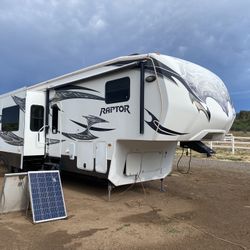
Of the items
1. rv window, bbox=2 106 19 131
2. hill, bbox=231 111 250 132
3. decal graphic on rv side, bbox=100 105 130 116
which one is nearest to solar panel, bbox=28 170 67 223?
decal graphic on rv side, bbox=100 105 130 116

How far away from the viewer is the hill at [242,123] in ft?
166

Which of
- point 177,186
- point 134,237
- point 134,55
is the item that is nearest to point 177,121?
point 134,55

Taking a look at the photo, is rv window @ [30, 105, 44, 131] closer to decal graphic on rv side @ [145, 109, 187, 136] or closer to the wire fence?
decal graphic on rv side @ [145, 109, 187, 136]

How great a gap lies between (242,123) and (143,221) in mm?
51290

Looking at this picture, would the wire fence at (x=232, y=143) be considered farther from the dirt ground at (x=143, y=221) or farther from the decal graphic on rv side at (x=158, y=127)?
the decal graphic on rv side at (x=158, y=127)

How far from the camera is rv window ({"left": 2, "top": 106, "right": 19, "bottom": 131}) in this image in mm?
9968

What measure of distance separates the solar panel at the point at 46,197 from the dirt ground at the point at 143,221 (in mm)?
192

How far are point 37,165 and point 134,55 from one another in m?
4.83

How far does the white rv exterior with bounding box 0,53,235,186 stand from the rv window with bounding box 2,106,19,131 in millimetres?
61

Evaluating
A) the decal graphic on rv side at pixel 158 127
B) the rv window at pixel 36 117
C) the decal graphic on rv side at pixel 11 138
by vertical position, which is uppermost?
the rv window at pixel 36 117

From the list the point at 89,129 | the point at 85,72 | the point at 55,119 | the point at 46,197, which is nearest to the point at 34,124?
the point at 55,119

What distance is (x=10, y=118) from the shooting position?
414 inches

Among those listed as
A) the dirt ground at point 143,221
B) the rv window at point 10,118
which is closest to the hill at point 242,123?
the rv window at point 10,118

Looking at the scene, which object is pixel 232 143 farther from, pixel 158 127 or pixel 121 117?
pixel 158 127
